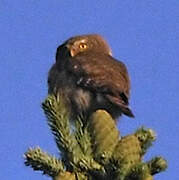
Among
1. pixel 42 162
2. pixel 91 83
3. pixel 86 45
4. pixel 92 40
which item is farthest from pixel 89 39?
pixel 42 162

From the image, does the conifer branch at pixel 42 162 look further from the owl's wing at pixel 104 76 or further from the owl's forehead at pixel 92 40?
the owl's forehead at pixel 92 40

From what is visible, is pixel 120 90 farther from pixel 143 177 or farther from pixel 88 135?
pixel 143 177

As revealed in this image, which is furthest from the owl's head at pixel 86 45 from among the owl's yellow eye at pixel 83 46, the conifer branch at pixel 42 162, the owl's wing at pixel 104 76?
the conifer branch at pixel 42 162

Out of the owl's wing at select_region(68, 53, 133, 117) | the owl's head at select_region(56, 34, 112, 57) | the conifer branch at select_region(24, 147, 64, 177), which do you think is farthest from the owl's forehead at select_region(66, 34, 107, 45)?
the conifer branch at select_region(24, 147, 64, 177)

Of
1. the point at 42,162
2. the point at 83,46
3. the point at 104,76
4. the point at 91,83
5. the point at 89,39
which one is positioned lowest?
the point at 42,162

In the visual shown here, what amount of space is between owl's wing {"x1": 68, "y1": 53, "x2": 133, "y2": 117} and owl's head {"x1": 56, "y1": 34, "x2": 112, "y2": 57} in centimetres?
46

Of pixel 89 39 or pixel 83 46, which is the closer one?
pixel 83 46

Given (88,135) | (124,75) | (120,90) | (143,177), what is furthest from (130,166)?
(124,75)

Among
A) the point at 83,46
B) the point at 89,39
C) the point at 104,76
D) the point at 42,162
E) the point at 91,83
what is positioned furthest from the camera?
the point at 89,39

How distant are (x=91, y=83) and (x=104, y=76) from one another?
0.19 meters

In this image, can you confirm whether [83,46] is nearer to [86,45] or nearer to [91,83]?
[86,45]

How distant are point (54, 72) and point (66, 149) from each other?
3.44 metres

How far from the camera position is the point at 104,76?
5820 millimetres

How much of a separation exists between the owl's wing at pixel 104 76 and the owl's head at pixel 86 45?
0.46 meters
